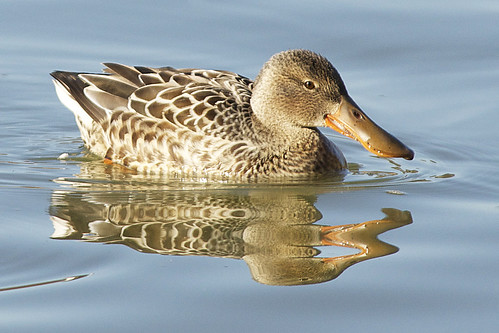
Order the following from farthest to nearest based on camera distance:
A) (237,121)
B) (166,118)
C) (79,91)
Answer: (79,91), (166,118), (237,121)

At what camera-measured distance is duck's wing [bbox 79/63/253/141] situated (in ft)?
29.8

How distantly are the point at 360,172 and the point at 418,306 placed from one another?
131 inches

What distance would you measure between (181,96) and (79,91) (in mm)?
1244

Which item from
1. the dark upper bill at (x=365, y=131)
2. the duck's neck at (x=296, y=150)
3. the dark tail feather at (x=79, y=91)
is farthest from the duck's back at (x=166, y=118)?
the dark upper bill at (x=365, y=131)

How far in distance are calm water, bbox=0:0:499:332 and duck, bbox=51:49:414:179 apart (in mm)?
309

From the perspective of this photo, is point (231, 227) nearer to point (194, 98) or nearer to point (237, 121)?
point (237, 121)

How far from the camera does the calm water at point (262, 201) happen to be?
6004mm

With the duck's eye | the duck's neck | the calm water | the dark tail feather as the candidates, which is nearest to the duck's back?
the dark tail feather

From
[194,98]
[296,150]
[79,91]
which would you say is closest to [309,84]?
[296,150]

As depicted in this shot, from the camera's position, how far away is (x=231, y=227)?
7.41m

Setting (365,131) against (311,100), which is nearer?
(365,131)

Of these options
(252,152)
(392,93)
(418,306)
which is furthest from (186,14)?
(418,306)

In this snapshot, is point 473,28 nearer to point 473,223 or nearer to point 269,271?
point 473,223

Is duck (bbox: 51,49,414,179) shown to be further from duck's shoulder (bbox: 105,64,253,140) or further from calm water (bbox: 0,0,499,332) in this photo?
calm water (bbox: 0,0,499,332)
